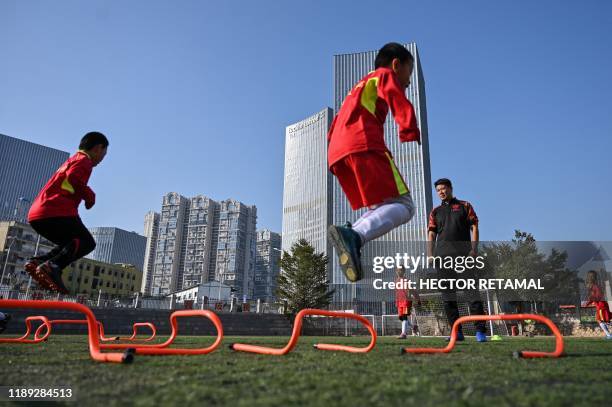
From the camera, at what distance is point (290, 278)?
42.7 metres

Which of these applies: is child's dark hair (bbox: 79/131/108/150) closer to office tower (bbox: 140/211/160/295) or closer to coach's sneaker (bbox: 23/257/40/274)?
coach's sneaker (bbox: 23/257/40/274)

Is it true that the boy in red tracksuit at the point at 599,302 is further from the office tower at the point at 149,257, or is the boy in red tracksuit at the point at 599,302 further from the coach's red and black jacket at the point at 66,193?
the office tower at the point at 149,257

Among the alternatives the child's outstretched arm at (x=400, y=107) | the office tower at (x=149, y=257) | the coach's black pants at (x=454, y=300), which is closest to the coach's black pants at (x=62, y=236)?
the child's outstretched arm at (x=400, y=107)

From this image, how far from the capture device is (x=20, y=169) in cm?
14275

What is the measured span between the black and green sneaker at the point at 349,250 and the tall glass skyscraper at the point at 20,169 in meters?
163

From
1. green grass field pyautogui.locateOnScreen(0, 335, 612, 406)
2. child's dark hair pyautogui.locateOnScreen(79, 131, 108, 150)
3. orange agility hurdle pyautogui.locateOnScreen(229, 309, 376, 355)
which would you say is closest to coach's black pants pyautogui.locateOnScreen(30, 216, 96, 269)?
child's dark hair pyautogui.locateOnScreen(79, 131, 108, 150)

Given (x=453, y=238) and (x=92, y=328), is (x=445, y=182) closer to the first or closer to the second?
(x=453, y=238)

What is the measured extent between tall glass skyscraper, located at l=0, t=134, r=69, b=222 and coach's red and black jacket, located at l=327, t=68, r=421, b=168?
6414 inches

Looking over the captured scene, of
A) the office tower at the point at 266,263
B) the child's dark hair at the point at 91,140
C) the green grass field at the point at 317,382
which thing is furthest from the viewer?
the office tower at the point at 266,263

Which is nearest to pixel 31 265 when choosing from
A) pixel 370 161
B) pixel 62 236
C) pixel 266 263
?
pixel 62 236

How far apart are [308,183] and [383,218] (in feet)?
413

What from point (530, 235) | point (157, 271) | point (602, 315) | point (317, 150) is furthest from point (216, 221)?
point (602, 315)

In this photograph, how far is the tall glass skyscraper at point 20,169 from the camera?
13775 centimetres

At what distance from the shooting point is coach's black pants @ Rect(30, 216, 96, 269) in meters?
4.15
